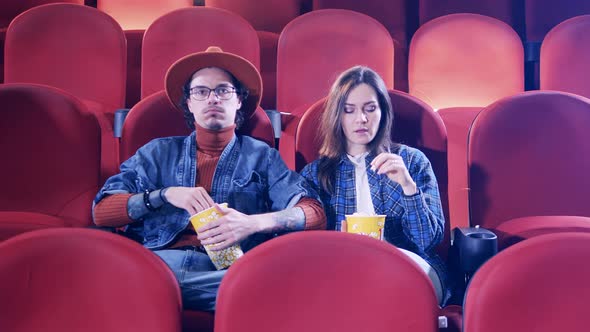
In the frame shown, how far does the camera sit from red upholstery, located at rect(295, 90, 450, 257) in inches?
29.1

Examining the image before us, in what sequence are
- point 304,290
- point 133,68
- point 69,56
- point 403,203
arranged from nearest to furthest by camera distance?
point 304,290 → point 403,203 → point 69,56 → point 133,68

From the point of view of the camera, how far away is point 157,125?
763mm

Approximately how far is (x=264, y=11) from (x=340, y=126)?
61 centimetres

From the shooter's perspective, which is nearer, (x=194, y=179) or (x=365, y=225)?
(x=365, y=225)

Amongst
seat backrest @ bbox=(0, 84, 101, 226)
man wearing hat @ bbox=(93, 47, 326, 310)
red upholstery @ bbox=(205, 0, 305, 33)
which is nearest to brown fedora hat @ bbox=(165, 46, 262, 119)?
man wearing hat @ bbox=(93, 47, 326, 310)

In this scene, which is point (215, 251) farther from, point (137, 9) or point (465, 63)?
point (137, 9)

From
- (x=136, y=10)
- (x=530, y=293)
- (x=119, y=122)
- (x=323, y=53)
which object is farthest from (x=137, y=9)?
(x=530, y=293)

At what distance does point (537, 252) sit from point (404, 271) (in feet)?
0.30

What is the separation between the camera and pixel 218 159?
0.73 meters

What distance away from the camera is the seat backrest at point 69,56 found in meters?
0.97

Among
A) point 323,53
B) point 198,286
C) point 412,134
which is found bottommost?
point 198,286

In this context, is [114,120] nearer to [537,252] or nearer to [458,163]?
[458,163]

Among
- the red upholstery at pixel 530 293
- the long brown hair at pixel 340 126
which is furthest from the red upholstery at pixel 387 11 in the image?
the red upholstery at pixel 530 293

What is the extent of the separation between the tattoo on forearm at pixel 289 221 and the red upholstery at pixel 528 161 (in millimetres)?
191
